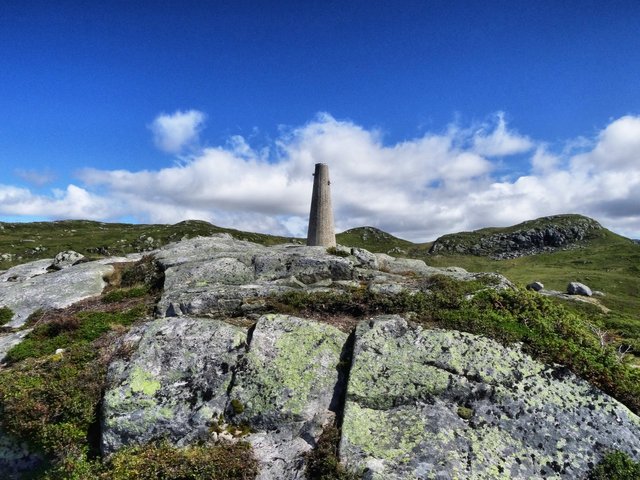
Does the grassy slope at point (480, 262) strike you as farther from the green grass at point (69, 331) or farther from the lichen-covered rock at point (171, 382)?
the green grass at point (69, 331)

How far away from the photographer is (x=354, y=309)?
55.8 ft

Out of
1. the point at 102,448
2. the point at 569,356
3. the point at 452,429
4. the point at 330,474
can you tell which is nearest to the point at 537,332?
the point at 569,356

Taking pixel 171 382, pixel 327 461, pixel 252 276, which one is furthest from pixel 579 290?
pixel 171 382

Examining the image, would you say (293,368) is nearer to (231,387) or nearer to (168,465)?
(231,387)

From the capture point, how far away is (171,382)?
12.6m

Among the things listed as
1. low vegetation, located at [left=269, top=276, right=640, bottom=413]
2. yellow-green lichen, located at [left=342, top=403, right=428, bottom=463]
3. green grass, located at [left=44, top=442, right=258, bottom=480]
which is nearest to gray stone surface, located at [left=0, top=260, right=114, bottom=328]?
green grass, located at [left=44, top=442, right=258, bottom=480]

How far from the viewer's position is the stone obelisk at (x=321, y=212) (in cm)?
3806

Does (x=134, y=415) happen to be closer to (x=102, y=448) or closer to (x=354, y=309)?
(x=102, y=448)

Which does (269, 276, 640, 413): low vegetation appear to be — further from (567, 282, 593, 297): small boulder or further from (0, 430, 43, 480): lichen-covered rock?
(567, 282, 593, 297): small boulder

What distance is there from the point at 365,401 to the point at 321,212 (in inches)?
1097

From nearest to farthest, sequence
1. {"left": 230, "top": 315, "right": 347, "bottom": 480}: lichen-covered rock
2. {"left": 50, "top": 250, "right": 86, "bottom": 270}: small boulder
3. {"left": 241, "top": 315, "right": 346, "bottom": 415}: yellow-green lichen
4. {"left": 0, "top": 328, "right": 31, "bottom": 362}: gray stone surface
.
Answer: {"left": 230, "top": 315, "right": 347, "bottom": 480}: lichen-covered rock, {"left": 241, "top": 315, "right": 346, "bottom": 415}: yellow-green lichen, {"left": 0, "top": 328, "right": 31, "bottom": 362}: gray stone surface, {"left": 50, "top": 250, "right": 86, "bottom": 270}: small boulder

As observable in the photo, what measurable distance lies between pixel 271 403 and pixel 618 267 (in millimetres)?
164138

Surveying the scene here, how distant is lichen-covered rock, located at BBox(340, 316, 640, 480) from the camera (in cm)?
984

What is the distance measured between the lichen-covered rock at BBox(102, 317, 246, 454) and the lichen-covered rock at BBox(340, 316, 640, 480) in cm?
435
